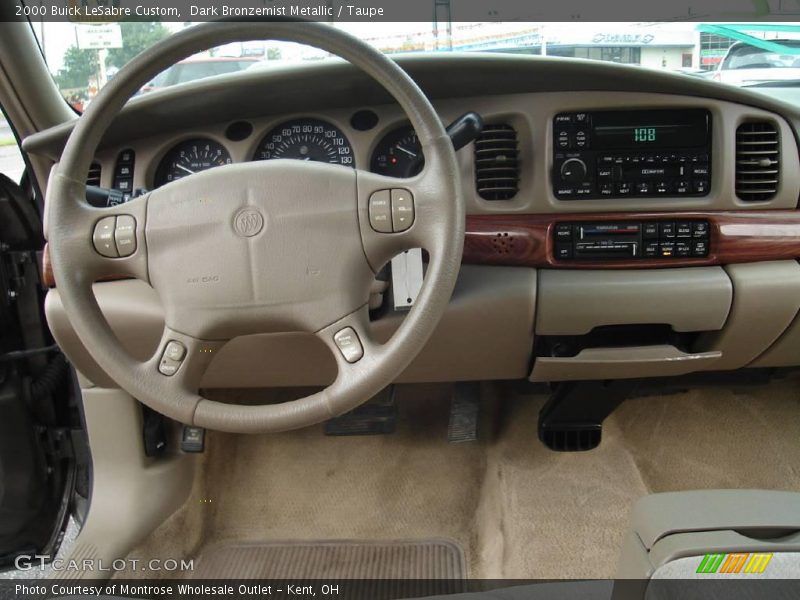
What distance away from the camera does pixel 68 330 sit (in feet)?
4.86

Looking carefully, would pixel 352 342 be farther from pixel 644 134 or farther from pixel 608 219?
pixel 644 134

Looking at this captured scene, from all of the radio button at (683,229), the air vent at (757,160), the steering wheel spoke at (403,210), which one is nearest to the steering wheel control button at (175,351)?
the steering wheel spoke at (403,210)

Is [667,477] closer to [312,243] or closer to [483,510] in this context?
[483,510]

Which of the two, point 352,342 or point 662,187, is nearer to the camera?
point 352,342

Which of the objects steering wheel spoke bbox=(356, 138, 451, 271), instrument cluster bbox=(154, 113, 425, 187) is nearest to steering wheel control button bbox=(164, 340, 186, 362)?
steering wheel spoke bbox=(356, 138, 451, 271)

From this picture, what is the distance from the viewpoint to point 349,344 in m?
1.03

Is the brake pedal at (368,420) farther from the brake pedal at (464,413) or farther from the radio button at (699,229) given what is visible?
the radio button at (699,229)

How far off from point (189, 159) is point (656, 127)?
41.2 inches

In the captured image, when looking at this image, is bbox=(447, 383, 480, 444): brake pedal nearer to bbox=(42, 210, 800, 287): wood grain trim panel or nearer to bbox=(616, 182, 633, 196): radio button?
bbox=(42, 210, 800, 287): wood grain trim panel

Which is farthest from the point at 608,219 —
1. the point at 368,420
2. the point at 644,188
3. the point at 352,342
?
the point at 368,420

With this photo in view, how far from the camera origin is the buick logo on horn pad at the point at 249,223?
3.41ft

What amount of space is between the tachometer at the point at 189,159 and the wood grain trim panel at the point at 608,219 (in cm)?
32

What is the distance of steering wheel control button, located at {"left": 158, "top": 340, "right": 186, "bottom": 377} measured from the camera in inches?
40.9

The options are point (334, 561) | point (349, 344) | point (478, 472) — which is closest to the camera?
point (349, 344)
